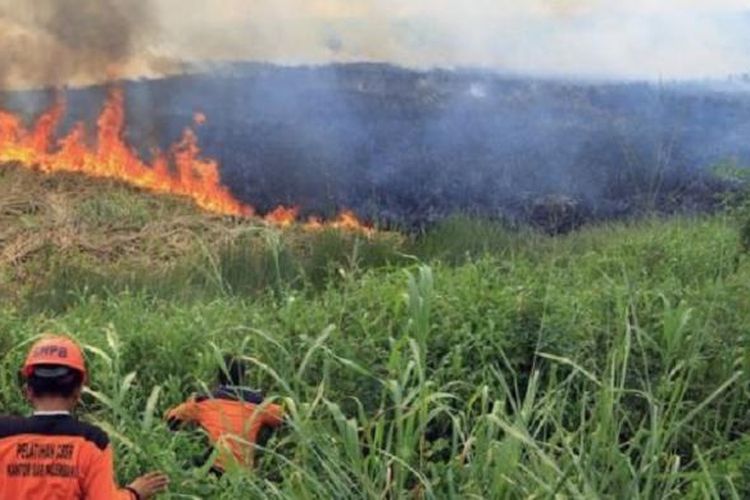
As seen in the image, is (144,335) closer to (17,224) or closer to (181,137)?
(17,224)

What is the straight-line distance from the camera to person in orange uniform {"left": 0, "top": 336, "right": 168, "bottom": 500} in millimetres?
3545

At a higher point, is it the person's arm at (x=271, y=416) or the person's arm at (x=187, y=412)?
the person's arm at (x=271, y=416)

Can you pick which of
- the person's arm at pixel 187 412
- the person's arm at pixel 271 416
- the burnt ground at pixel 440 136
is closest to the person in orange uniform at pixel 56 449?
the person's arm at pixel 271 416

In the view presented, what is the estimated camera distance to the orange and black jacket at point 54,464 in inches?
139

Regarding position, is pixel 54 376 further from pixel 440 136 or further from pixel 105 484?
pixel 440 136

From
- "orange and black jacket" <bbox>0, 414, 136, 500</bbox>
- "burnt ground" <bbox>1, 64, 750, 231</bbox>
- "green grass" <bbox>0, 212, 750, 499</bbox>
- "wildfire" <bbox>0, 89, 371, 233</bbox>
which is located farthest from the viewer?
"burnt ground" <bbox>1, 64, 750, 231</bbox>

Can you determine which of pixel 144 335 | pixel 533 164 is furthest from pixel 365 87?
pixel 144 335

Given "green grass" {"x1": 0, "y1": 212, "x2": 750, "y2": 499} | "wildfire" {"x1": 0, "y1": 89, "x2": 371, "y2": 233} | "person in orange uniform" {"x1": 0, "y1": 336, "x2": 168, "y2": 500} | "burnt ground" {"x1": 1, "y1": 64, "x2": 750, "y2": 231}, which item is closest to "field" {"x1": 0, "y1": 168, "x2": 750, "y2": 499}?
"green grass" {"x1": 0, "y1": 212, "x2": 750, "y2": 499}

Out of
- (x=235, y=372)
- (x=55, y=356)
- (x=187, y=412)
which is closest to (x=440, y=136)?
(x=235, y=372)

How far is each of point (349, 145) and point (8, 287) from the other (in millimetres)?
9563

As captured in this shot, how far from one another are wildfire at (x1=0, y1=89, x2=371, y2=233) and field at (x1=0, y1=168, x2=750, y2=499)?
10.5 ft

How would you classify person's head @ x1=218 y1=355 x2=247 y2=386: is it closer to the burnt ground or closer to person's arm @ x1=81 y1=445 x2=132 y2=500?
person's arm @ x1=81 y1=445 x2=132 y2=500

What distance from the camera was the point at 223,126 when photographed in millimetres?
19375

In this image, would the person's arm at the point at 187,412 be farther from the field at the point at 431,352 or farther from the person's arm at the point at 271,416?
the person's arm at the point at 271,416
